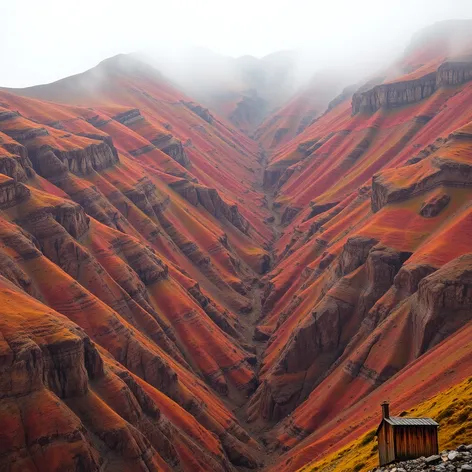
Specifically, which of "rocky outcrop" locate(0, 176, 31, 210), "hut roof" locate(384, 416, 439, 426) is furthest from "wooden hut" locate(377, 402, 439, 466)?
"rocky outcrop" locate(0, 176, 31, 210)

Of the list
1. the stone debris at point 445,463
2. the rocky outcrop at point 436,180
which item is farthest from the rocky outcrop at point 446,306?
the stone debris at point 445,463

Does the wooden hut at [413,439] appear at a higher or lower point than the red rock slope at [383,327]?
higher

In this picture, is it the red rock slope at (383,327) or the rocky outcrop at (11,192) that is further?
the rocky outcrop at (11,192)

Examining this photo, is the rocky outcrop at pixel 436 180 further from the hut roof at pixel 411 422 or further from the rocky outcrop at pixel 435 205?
the hut roof at pixel 411 422

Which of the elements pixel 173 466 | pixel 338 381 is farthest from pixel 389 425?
pixel 338 381

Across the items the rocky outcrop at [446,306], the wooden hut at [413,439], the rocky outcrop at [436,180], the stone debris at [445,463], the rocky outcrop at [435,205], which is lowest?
the rocky outcrop at [446,306]

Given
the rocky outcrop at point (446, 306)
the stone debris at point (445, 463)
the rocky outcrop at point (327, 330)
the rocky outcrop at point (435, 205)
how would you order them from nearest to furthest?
the stone debris at point (445, 463) < the rocky outcrop at point (446, 306) < the rocky outcrop at point (327, 330) < the rocky outcrop at point (435, 205)

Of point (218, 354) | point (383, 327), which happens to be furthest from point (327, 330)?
point (218, 354)

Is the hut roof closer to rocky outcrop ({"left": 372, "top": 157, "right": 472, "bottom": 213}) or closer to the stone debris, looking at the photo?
the stone debris
